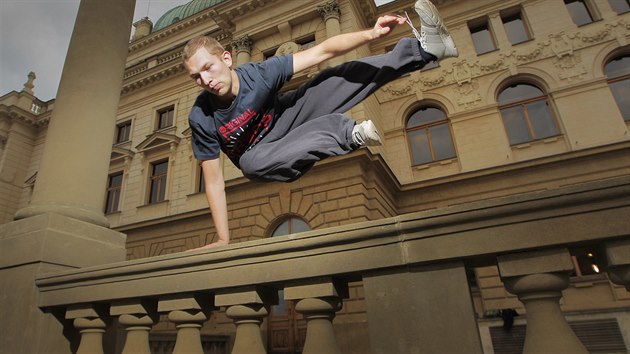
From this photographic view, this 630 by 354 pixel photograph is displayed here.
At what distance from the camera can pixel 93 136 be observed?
3.30 meters

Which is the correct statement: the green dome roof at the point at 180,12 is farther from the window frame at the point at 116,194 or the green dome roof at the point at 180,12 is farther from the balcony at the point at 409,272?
the balcony at the point at 409,272

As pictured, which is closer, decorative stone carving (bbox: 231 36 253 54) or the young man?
the young man

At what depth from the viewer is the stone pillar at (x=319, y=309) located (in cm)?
173

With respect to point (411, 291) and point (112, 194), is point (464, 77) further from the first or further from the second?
point (112, 194)

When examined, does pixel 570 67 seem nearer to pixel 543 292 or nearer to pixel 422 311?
pixel 543 292

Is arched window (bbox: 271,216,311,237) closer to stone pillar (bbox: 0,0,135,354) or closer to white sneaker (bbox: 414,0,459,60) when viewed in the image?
stone pillar (bbox: 0,0,135,354)

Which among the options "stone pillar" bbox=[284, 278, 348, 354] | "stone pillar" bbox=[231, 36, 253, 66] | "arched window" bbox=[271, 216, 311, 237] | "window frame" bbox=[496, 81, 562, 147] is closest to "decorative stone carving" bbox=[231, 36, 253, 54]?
"stone pillar" bbox=[231, 36, 253, 66]

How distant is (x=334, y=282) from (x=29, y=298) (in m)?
2.44

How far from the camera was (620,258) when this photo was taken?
135 cm

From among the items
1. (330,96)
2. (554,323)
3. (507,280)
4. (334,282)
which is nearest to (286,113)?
(330,96)

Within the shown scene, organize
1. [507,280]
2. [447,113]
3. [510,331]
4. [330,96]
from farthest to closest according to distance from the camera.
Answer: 1. [447,113]
2. [510,331]
3. [330,96]
4. [507,280]

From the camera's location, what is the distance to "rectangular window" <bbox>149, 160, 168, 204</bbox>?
17.0 meters

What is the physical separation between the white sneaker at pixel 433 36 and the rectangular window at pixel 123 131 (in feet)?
69.0

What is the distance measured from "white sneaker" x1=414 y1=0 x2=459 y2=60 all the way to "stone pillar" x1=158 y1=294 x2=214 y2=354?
195cm
